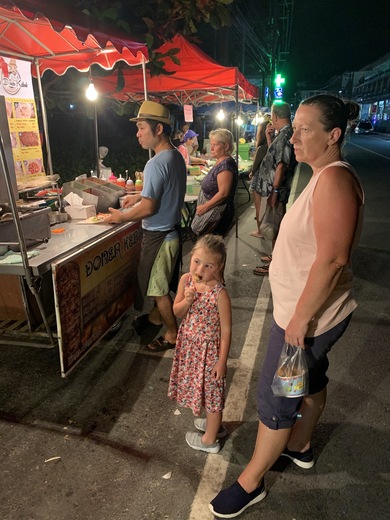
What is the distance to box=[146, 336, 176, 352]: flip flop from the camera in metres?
3.62

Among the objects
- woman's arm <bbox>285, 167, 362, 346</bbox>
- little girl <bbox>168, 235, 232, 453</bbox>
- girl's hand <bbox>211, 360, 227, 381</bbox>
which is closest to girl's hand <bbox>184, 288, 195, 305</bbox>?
little girl <bbox>168, 235, 232, 453</bbox>

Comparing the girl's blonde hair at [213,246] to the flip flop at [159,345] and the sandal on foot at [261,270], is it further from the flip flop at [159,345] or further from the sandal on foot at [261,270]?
the sandal on foot at [261,270]

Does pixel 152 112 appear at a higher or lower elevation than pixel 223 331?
higher

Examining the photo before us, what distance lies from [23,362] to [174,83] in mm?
7164

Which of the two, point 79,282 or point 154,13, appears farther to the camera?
point 154,13

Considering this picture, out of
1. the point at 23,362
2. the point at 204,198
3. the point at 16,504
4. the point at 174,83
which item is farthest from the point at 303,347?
the point at 174,83

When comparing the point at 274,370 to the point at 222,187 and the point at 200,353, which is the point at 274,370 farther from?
the point at 222,187

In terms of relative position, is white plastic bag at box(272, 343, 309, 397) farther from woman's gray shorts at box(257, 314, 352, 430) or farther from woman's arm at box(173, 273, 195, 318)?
woman's arm at box(173, 273, 195, 318)

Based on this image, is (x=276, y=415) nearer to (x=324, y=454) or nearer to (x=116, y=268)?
(x=324, y=454)

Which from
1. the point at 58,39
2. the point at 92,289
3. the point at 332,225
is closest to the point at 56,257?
the point at 92,289

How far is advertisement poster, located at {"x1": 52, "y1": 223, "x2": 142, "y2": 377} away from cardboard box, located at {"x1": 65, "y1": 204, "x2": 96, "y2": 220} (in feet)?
1.75

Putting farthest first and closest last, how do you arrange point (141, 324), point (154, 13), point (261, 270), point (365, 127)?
1. point (365, 127)
2. point (261, 270)
3. point (154, 13)
4. point (141, 324)

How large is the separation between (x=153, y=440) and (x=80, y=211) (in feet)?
8.18

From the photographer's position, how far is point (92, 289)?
10.6ft
